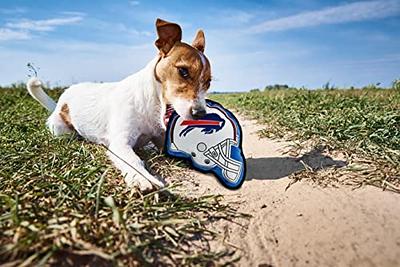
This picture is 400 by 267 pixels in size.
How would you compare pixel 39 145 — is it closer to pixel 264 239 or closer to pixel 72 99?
pixel 72 99

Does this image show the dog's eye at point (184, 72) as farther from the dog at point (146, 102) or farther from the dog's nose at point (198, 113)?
the dog's nose at point (198, 113)

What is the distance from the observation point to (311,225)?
2.01m

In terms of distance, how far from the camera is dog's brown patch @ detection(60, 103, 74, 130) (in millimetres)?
4551

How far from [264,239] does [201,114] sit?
1.38 metres

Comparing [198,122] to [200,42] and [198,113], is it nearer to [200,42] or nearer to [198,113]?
[198,113]

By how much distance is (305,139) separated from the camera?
12.8 ft

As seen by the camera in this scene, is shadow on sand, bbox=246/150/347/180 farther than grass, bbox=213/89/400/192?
Yes

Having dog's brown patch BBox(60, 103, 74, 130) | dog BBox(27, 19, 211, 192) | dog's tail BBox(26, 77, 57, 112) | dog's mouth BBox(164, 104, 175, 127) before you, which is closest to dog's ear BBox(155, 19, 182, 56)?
dog BBox(27, 19, 211, 192)

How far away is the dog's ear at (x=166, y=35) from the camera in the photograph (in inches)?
126

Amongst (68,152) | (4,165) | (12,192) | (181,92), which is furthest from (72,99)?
(12,192)

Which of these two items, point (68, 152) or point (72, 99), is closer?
point (68, 152)

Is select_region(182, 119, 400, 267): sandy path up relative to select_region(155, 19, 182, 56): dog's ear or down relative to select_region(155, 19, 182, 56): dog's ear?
down

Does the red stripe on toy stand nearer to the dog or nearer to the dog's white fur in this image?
the dog

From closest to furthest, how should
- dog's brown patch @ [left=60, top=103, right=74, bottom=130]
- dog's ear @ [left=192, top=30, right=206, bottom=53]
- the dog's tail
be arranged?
1. dog's ear @ [left=192, top=30, right=206, bottom=53]
2. dog's brown patch @ [left=60, top=103, right=74, bottom=130]
3. the dog's tail
